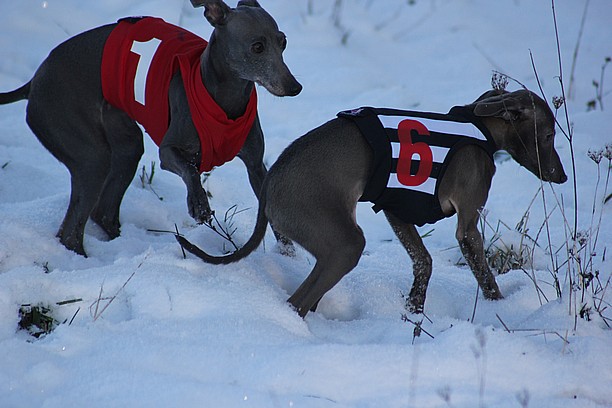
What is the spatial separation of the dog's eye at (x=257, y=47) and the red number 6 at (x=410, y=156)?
968 mm

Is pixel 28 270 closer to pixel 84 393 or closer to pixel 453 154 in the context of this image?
pixel 84 393

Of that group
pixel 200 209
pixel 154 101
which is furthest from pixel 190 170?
pixel 154 101

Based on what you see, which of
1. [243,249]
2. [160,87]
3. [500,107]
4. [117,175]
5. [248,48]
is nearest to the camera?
[243,249]

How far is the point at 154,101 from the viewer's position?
4754 mm

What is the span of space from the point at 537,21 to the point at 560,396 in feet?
21.7

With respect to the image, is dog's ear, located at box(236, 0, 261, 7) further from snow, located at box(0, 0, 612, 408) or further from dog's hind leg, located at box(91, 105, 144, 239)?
snow, located at box(0, 0, 612, 408)

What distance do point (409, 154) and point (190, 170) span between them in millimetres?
1198

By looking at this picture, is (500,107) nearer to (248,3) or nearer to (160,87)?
(248,3)

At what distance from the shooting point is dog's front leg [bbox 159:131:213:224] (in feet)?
14.6

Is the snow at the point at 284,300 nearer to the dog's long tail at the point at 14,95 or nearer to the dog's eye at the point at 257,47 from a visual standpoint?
the dog's long tail at the point at 14,95

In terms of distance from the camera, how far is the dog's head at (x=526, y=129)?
4.48 meters

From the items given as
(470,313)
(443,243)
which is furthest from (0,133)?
(470,313)

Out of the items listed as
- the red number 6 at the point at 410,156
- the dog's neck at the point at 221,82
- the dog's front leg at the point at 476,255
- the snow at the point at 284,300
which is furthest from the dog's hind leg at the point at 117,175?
the dog's front leg at the point at 476,255

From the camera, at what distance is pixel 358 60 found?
8.27 meters
